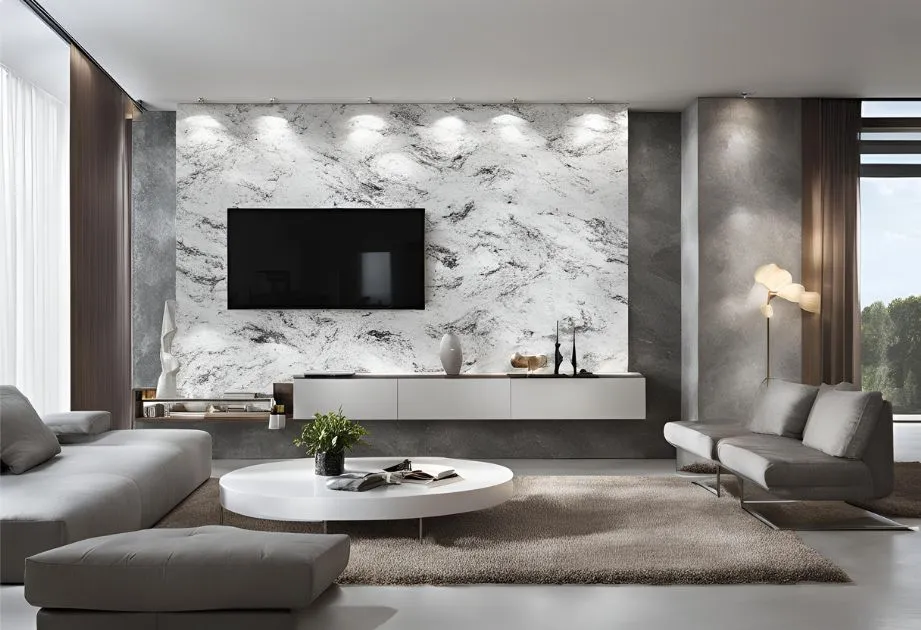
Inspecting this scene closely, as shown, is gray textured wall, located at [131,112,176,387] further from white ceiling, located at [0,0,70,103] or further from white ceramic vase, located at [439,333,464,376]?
white ceramic vase, located at [439,333,464,376]

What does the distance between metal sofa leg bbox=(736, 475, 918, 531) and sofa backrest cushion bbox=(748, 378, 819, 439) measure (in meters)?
0.54

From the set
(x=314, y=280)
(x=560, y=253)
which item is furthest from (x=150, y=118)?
(x=560, y=253)

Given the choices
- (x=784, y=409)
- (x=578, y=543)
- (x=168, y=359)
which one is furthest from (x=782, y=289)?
(x=168, y=359)

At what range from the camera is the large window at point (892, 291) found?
8.10m

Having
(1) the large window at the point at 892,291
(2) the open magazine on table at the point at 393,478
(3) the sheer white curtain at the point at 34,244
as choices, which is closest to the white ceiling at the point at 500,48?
(3) the sheer white curtain at the point at 34,244

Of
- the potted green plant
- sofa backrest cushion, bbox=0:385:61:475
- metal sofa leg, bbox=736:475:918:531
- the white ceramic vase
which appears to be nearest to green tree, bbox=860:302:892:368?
metal sofa leg, bbox=736:475:918:531

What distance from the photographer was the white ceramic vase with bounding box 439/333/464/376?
6.46m

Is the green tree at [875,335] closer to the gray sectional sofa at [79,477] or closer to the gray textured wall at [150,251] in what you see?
the gray sectional sofa at [79,477]

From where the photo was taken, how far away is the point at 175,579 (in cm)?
268

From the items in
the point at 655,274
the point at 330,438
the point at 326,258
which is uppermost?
the point at 326,258

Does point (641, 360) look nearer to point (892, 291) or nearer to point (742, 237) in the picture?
point (742, 237)

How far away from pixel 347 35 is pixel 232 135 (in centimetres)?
190

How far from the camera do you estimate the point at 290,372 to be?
6.71 metres

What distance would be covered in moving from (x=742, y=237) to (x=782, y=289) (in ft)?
1.58
